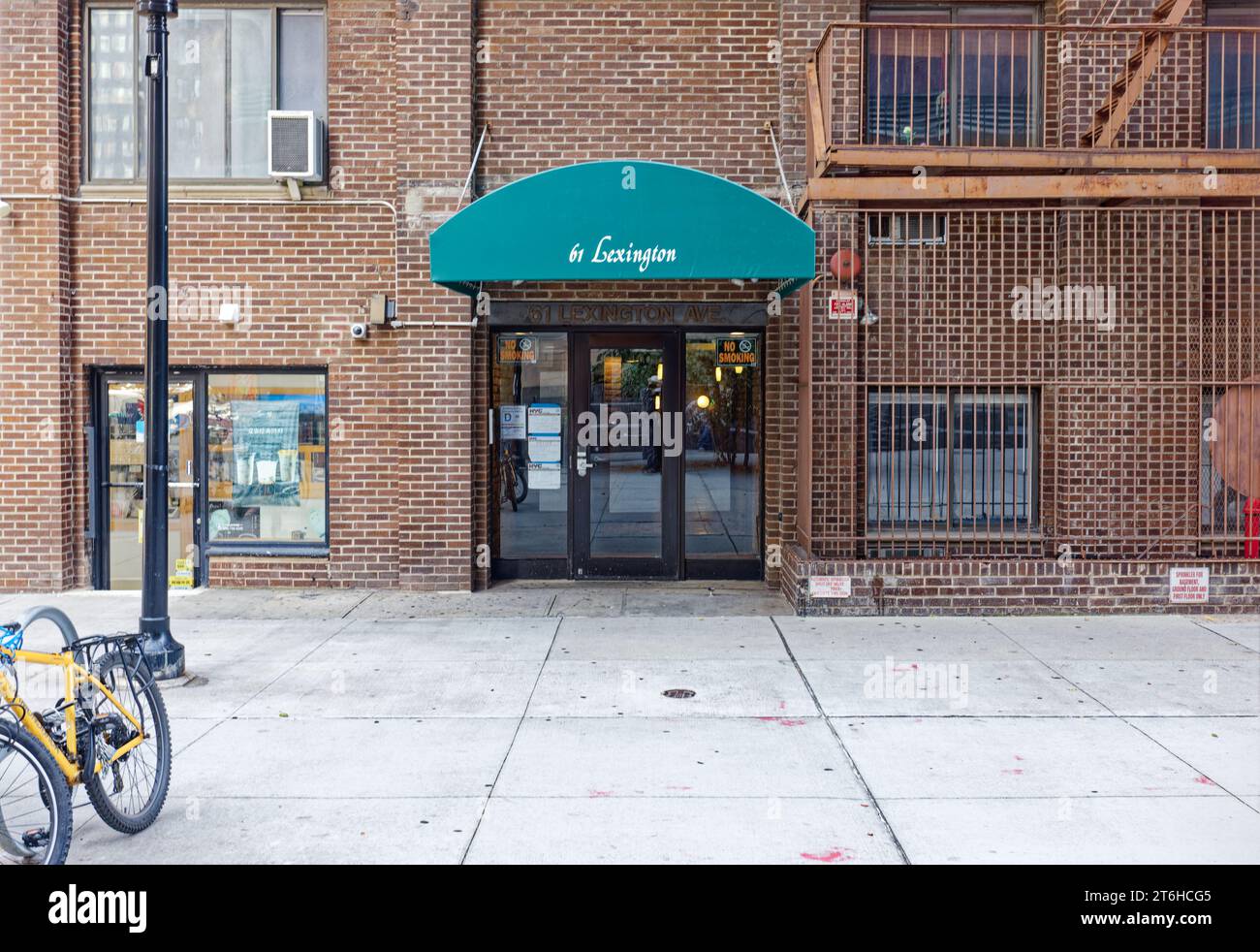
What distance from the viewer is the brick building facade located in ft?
34.4

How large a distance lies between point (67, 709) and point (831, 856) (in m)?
3.44

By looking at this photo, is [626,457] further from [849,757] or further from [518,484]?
[849,757]

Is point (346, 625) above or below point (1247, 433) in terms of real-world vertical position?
below

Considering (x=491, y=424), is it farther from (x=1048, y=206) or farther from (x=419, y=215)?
(x=1048, y=206)

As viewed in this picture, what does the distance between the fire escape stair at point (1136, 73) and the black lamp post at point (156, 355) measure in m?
8.05

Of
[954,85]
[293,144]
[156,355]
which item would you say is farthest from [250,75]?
[954,85]

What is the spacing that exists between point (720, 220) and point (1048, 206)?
3596mm

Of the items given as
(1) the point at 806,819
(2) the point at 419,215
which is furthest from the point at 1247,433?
(2) the point at 419,215

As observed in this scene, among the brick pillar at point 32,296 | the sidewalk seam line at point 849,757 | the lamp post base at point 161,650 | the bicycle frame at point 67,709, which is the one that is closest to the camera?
the bicycle frame at point 67,709

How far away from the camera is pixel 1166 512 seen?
10.5 m

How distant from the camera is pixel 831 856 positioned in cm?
490

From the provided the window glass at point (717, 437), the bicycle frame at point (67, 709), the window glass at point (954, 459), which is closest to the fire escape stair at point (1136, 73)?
the window glass at point (954, 459)

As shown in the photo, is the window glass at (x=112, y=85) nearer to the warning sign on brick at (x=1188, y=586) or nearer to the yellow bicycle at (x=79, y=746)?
the yellow bicycle at (x=79, y=746)

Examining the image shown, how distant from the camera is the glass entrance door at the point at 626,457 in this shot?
11.5 metres
